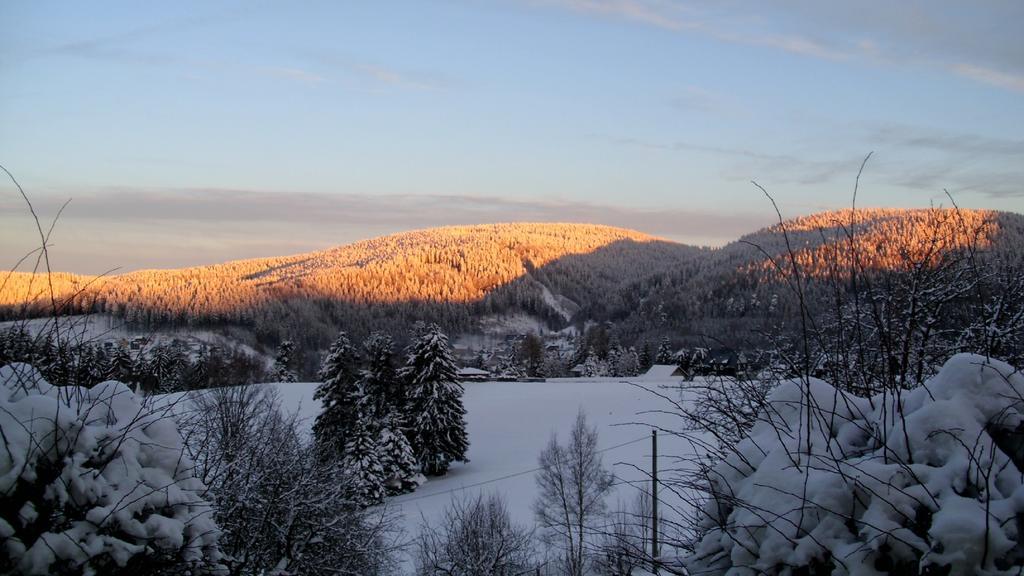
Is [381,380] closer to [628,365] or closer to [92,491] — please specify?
[92,491]

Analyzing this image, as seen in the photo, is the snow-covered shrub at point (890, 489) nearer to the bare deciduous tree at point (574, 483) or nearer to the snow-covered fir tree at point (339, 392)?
the bare deciduous tree at point (574, 483)

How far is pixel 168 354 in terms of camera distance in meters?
18.2

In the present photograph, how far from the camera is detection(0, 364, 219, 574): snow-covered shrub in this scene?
2.51m

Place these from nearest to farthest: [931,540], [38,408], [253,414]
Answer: [931,540] → [38,408] → [253,414]

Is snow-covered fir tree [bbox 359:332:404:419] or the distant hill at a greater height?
snow-covered fir tree [bbox 359:332:404:419]

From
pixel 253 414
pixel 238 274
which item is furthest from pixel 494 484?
pixel 238 274

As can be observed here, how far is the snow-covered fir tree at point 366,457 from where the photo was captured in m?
28.9

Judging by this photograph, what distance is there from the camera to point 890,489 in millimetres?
2215

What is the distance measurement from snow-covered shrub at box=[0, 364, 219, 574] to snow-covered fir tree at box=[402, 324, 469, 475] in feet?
111

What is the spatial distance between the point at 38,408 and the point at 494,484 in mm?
31932

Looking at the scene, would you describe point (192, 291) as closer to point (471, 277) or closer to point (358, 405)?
point (471, 277)

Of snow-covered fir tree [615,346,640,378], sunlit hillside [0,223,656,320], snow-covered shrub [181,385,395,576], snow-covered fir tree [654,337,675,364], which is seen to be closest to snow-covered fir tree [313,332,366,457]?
snow-covered shrub [181,385,395,576]

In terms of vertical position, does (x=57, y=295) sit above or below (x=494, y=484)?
above

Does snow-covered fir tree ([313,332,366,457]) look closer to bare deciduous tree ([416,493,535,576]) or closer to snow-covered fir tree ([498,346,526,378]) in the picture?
bare deciduous tree ([416,493,535,576])
